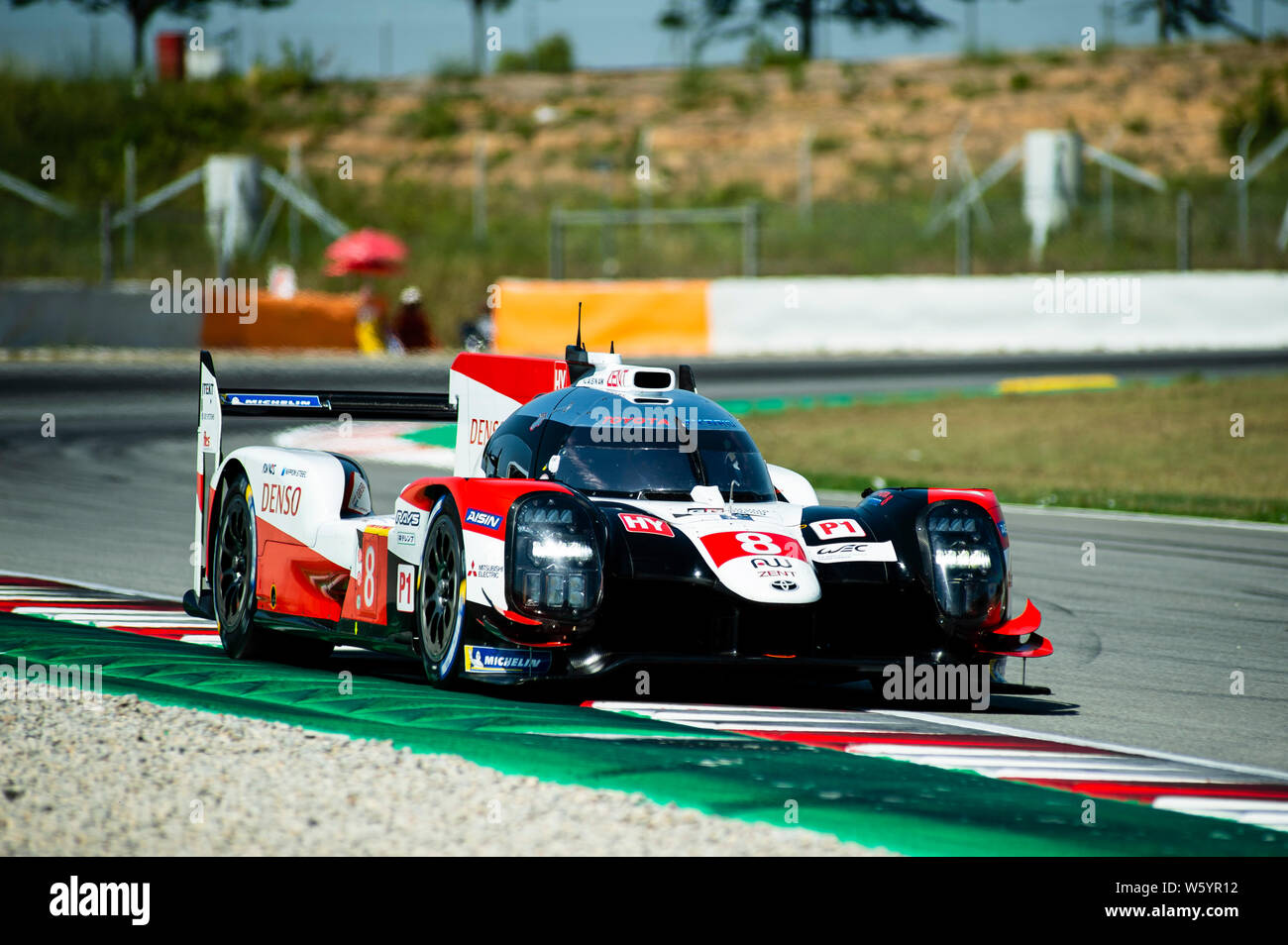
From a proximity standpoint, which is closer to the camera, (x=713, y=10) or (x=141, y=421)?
(x=141, y=421)

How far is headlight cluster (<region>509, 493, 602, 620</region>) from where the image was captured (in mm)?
6480

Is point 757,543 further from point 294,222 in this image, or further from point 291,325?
point 294,222

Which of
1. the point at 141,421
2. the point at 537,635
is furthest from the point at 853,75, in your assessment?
the point at 537,635

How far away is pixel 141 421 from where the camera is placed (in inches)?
801

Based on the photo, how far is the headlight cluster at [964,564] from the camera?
6855 mm

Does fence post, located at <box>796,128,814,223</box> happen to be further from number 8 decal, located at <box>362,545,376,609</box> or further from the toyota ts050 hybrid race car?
number 8 decal, located at <box>362,545,376,609</box>

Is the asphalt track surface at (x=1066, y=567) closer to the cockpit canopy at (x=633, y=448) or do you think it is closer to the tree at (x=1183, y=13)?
the cockpit canopy at (x=633, y=448)

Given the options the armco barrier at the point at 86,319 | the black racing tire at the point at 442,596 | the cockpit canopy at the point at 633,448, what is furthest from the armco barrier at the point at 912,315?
the black racing tire at the point at 442,596

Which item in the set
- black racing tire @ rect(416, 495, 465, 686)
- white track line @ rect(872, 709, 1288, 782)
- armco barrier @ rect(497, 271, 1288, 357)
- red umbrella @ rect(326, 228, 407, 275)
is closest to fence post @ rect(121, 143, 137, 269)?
red umbrella @ rect(326, 228, 407, 275)

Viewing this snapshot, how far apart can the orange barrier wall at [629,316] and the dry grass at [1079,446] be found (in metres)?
7.15

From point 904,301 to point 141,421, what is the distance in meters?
14.2

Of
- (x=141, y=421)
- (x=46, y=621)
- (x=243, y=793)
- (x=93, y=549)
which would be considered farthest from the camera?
(x=141, y=421)
